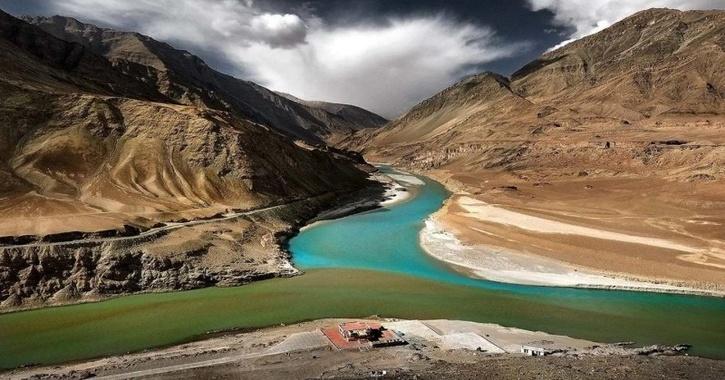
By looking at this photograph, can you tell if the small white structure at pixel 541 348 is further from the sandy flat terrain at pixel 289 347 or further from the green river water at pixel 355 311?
the green river water at pixel 355 311

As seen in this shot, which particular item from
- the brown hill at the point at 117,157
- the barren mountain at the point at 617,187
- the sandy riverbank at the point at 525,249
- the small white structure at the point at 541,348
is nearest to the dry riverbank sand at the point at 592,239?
the sandy riverbank at the point at 525,249

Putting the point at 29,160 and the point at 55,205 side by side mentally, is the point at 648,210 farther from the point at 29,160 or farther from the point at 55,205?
the point at 29,160

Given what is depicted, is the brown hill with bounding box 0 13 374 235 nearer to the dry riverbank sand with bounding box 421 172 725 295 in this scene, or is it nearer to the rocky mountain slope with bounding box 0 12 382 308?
the rocky mountain slope with bounding box 0 12 382 308

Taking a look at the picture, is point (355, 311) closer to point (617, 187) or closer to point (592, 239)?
point (592, 239)

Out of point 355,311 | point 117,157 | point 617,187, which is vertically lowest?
point 355,311

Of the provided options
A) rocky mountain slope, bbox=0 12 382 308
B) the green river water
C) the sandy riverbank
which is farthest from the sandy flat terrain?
rocky mountain slope, bbox=0 12 382 308

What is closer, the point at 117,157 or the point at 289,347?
the point at 289,347

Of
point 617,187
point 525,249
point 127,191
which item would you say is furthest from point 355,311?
point 617,187

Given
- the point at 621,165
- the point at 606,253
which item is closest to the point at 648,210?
the point at 606,253
